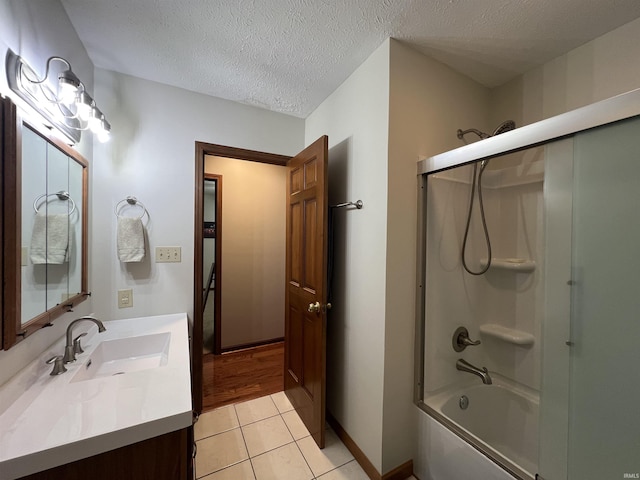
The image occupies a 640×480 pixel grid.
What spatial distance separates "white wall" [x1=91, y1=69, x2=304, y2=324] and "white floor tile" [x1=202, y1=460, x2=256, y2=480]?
1.03 metres

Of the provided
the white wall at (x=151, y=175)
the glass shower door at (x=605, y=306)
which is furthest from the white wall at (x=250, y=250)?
the glass shower door at (x=605, y=306)

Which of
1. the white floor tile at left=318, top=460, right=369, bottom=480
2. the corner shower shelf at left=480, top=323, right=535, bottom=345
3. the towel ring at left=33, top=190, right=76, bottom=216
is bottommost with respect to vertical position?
the white floor tile at left=318, top=460, right=369, bottom=480

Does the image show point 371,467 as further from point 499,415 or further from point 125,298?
point 125,298

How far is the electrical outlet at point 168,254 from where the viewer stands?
5.90 feet

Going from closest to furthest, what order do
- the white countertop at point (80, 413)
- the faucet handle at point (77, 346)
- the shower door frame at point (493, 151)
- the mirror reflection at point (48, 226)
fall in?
the white countertop at point (80, 413) < the shower door frame at point (493, 151) < the mirror reflection at point (48, 226) < the faucet handle at point (77, 346)

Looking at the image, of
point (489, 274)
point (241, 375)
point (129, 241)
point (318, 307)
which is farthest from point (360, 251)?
point (241, 375)

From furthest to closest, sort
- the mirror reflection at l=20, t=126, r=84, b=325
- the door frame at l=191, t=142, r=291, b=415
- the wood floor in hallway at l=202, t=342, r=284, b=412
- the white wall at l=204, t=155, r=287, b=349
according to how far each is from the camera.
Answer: the white wall at l=204, t=155, r=287, b=349
the wood floor in hallway at l=202, t=342, r=284, b=412
the door frame at l=191, t=142, r=291, b=415
the mirror reflection at l=20, t=126, r=84, b=325

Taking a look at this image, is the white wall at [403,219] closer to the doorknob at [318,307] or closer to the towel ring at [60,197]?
the doorknob at [318,307]

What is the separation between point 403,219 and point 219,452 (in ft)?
6.13

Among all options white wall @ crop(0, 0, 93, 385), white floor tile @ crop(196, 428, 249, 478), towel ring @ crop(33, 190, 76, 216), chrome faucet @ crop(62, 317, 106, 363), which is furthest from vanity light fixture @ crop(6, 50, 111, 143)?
white floor tile @ crop(196, 428, 249, 478)

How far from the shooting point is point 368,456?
1491mm

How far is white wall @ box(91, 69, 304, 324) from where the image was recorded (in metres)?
1.66

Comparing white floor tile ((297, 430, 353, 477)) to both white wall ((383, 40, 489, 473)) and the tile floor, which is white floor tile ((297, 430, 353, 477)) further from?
white wall ((383, 40, 489, 473))

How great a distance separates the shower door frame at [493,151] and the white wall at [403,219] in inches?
1.7
